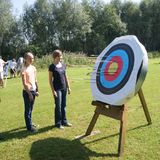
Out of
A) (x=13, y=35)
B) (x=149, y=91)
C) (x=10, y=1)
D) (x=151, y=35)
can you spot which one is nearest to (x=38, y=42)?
(x=13, y=35)

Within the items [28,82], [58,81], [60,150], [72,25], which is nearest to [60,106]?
[58,81]

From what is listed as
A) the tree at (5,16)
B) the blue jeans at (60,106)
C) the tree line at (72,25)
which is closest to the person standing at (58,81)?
the blue jeans at (60,106)

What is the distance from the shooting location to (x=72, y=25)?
63.3 metres

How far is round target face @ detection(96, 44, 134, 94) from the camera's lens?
6789 millimetres

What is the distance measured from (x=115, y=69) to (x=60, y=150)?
6.25 feet

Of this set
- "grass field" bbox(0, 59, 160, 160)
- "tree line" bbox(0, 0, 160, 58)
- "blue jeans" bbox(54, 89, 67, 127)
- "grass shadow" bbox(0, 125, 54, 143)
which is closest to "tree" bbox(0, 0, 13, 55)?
"tree line" bbox(0, 0, 160, 58)

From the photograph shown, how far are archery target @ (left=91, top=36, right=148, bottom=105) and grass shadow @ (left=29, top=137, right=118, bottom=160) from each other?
3.19 ft

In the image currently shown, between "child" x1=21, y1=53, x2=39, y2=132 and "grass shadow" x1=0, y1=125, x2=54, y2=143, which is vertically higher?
"child" x1=21, y1=53, x2=39, y2=132

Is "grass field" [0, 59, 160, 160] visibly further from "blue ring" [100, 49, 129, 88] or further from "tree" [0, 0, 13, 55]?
"tree" [0, 0, 13, 55]

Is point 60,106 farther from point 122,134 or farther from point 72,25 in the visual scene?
point 72,25

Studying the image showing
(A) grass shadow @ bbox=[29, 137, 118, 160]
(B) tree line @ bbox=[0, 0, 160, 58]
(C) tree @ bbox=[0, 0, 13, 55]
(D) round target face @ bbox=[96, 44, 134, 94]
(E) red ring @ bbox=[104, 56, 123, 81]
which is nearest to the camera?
(A) grass shadow @ bbox=[29, 137, 118, 160]

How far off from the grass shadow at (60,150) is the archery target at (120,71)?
974mm

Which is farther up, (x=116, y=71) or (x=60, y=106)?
(x=116, y=71)

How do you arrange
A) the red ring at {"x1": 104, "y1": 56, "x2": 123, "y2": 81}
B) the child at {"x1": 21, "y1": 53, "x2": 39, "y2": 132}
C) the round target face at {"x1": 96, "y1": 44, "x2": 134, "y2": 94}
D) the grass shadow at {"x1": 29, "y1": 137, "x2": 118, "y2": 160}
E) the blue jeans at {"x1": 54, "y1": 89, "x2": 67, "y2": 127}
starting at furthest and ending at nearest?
1. the blue jeans at {"x1": 54, "y1": 89, "x2": 67, "y2": 127}
2. the child at {"x1": 21, "y1": 53, "x2": 39, "y2": 132}
3. the red ring at {"x1": 104, "y1": 56, "x2": 123, "y2": 81}
4. the round target face at {"x1": 96, "y1": 44, "x2": 134, "y2": 94}
5. the grass shadow at {"x1": 29, "y1": 137, "x2": 118, "y2": 160}
